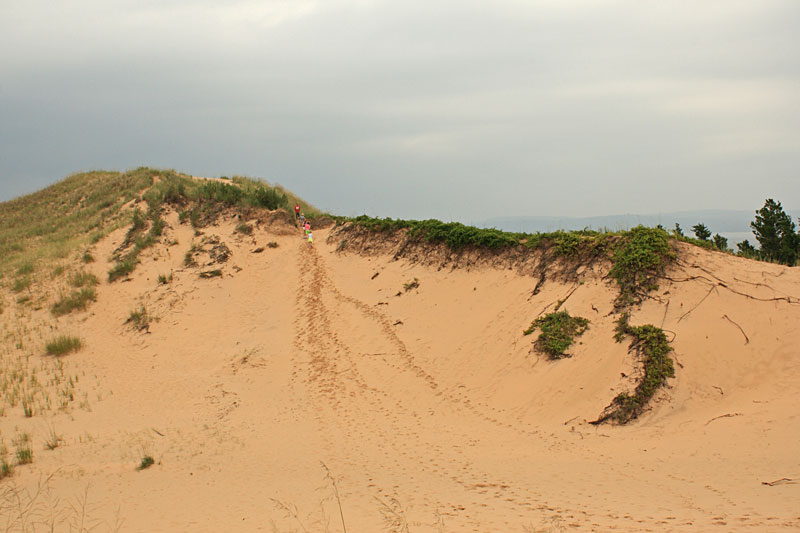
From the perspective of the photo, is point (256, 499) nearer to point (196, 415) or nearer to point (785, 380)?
point (196, 415)

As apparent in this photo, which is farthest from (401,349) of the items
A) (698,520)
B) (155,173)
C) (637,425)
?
(155,173)

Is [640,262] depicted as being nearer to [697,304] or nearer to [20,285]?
[697,304]

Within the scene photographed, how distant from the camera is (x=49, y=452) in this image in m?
9.60

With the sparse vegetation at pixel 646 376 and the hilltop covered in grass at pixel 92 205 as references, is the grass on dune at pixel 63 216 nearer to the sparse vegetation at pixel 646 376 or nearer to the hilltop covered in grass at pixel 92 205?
the hilltop covered in grass at pixel 92 205

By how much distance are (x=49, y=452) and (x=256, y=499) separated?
5.26 m

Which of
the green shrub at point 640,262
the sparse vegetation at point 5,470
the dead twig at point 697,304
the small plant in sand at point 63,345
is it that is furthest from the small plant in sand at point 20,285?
the dead twig at point 697,304

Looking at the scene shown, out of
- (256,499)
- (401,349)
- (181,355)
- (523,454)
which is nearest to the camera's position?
(256,499)

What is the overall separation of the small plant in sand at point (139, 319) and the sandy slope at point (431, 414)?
0.27m

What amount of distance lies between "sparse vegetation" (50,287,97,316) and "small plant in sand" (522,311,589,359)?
1492cm

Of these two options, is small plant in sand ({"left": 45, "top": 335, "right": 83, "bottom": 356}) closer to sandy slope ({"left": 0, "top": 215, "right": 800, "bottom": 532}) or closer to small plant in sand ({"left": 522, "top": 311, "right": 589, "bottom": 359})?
sandy slope ({"left": 0, "top": 215, "right": 800, "bottom": 532})

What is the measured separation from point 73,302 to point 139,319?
2.81 meters

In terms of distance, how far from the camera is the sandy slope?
251 inches

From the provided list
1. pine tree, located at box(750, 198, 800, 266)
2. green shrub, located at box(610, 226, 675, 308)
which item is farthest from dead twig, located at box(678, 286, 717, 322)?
pine tree, located at box(750, 198, 800, 266)

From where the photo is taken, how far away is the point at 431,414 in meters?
10.5
